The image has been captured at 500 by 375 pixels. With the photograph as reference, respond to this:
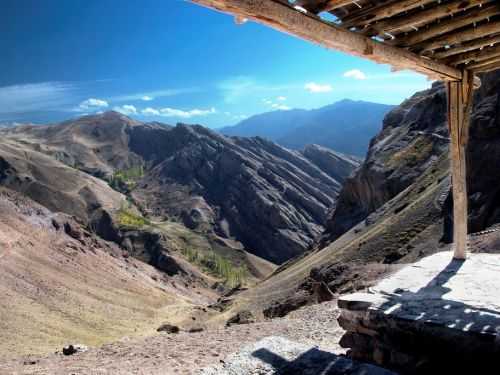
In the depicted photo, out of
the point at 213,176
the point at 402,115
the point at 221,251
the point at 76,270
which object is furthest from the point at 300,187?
the point at 76,270

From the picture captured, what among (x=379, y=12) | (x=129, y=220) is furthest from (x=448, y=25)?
(x=129, y=220)

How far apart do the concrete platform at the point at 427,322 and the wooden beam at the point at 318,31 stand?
11.4 ft

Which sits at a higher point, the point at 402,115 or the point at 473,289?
the point at 402,115

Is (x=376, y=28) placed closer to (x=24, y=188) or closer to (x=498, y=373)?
(x=498, y=373)

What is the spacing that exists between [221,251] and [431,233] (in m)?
98.5

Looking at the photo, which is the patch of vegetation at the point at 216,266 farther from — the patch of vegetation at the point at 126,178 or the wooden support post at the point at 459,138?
the wooden support post at the point at 459,138

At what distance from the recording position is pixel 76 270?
5828 centimetres

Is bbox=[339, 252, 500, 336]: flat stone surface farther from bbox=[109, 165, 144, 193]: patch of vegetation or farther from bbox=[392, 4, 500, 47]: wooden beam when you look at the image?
bbox=[109, 165, 144, 193]: patch of vegetation

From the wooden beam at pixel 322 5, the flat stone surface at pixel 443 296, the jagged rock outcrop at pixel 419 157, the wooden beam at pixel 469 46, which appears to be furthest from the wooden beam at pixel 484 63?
the jagged rock outcrop at pixel 419 157

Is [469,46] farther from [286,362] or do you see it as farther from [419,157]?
[419,157]

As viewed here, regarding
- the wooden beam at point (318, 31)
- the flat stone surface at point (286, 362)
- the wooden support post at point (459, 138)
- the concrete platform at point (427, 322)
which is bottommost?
the concrete platform at point (427, 322)

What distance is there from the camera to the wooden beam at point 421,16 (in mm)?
5527

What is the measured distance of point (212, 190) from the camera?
163 metres

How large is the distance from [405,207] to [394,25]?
38.0 metres
